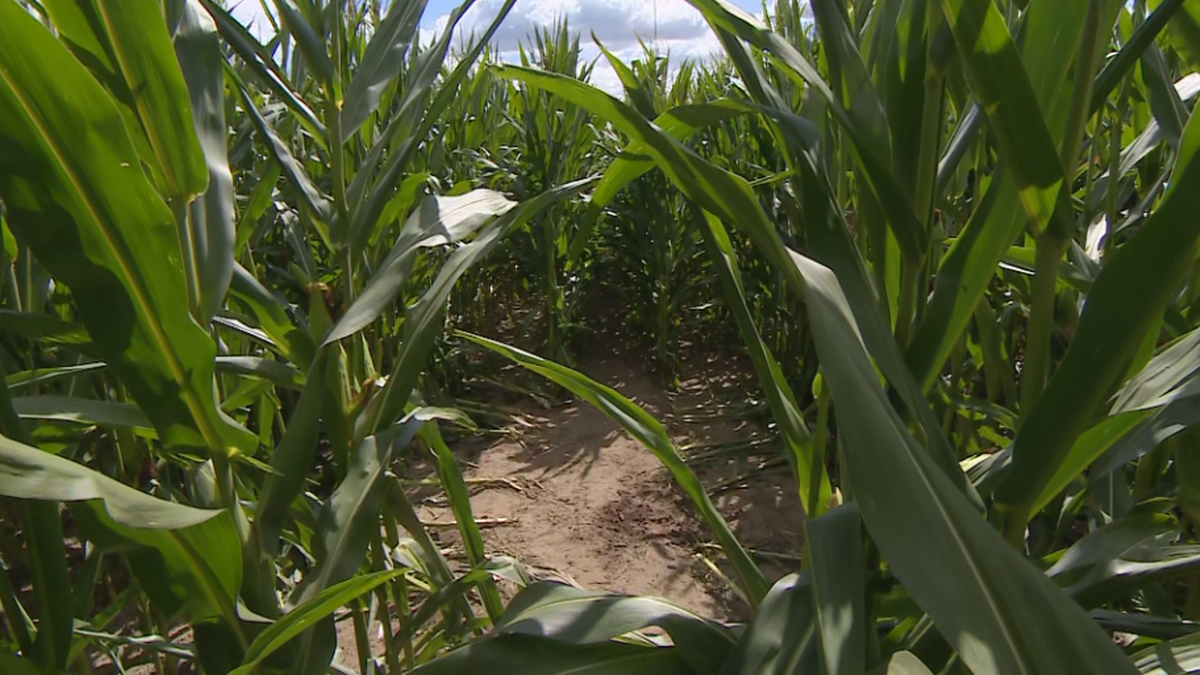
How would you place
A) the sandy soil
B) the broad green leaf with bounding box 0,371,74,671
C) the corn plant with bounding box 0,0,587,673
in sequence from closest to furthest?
the corn plant with bounding box 0,0,587,673
the broad green leaf with bounding box 0,371,74,671
the sandy soil

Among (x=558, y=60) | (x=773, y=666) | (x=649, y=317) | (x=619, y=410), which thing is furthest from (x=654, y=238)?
(x=773, y=666)

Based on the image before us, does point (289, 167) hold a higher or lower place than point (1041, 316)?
higher

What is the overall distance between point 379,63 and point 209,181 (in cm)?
31

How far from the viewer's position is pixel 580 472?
2.20 m

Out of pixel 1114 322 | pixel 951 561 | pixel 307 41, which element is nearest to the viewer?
pixel 951 561

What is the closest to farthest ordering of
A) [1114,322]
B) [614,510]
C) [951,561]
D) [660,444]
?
[951,561] < [1114,322] < [660,444] < [614,510]

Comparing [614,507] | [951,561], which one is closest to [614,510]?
[614,507]

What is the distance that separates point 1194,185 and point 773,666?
0.36m

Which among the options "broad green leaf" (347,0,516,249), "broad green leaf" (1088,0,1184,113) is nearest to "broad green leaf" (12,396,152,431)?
"broad green leaf" (347,0,516,249)

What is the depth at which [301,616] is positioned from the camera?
1.68ft

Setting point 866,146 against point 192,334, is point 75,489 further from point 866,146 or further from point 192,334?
point 866,146

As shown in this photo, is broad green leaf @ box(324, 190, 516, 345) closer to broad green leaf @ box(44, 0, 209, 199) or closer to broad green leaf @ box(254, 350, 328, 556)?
broad green leaf @ box(254, 350, 328, 556)

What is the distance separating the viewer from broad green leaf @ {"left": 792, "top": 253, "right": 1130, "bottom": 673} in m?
0.33

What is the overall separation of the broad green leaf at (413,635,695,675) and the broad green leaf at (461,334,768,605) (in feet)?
0.40
